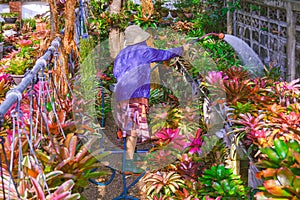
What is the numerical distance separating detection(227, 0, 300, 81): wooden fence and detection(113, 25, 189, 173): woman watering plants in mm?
1212

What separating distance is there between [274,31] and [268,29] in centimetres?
34

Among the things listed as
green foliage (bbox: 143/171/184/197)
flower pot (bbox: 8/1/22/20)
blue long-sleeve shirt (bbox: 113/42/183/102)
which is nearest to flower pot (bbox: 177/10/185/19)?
blue long-sleeve shirt (bbox: 113/42/183/102)

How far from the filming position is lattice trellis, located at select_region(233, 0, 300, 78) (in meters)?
5.16

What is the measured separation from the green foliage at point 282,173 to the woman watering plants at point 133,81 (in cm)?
218

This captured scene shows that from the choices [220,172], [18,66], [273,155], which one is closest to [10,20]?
[18,66]

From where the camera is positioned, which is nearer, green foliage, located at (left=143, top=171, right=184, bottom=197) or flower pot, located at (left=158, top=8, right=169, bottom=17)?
green foliage, located at (left=143, top=171, right=184, bottom=197)

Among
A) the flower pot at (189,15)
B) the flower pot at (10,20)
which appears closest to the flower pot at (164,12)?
the flower pot at (189,15)

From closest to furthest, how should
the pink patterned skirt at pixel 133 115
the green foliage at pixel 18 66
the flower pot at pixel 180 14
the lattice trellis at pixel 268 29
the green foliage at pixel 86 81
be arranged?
the pink patterned skirt at pixel 133 115, the green foliage at pixel 86 81, the lattice trellis at pixel 268 29, the green foliage at pixel 18 66, the flower pot at pixel 180 14

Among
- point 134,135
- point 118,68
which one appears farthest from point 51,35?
point 134,135

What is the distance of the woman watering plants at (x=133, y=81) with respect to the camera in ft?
12.9

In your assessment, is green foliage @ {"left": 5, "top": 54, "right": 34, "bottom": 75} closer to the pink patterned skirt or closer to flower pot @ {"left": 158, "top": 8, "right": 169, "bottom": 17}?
the pink patterned skirt

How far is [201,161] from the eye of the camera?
3.34m

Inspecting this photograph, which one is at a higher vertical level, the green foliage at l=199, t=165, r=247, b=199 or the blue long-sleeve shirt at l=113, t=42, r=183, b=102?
the blue long-sleeve shirt at l=113, t=42, r=183, b=102

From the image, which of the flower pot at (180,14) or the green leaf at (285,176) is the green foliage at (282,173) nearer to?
the green leaf at (285,176)
